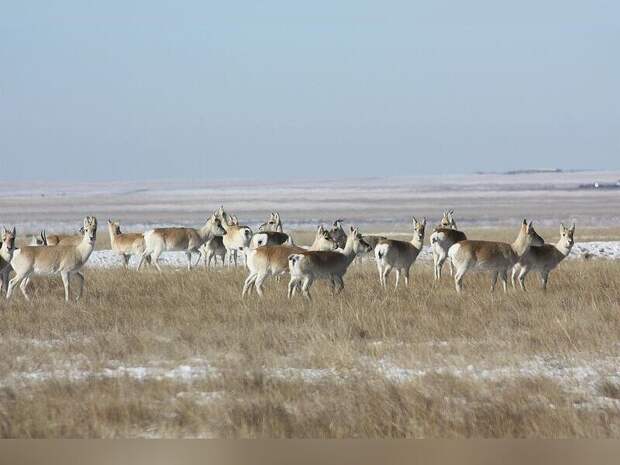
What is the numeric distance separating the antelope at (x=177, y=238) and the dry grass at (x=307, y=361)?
22.1ft

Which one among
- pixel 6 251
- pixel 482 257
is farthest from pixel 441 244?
pixel 6 251

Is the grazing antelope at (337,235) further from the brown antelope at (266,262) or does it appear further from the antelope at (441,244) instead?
the brown antelope at (266,262)

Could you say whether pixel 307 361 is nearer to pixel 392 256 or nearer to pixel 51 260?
pixel 51 260

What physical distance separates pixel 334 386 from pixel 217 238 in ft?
58.9

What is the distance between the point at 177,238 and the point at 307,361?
1507cm

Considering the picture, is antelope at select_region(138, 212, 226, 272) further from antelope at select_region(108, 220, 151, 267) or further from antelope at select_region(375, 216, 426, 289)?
antelope at select_region(375, 216, 426, 289)

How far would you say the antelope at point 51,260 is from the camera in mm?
14641

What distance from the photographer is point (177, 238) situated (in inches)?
936

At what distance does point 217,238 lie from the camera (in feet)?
83.1

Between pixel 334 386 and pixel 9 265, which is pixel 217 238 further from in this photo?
pixel 334 386

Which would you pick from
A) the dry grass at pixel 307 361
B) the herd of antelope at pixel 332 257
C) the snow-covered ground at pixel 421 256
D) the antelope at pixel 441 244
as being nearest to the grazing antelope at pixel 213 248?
the snow-covered ground at pixel 421 256

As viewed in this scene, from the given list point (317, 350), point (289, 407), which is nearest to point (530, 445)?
point (289, 407)

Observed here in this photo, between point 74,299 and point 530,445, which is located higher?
point 530,445

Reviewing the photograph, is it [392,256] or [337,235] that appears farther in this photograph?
[337,235]
